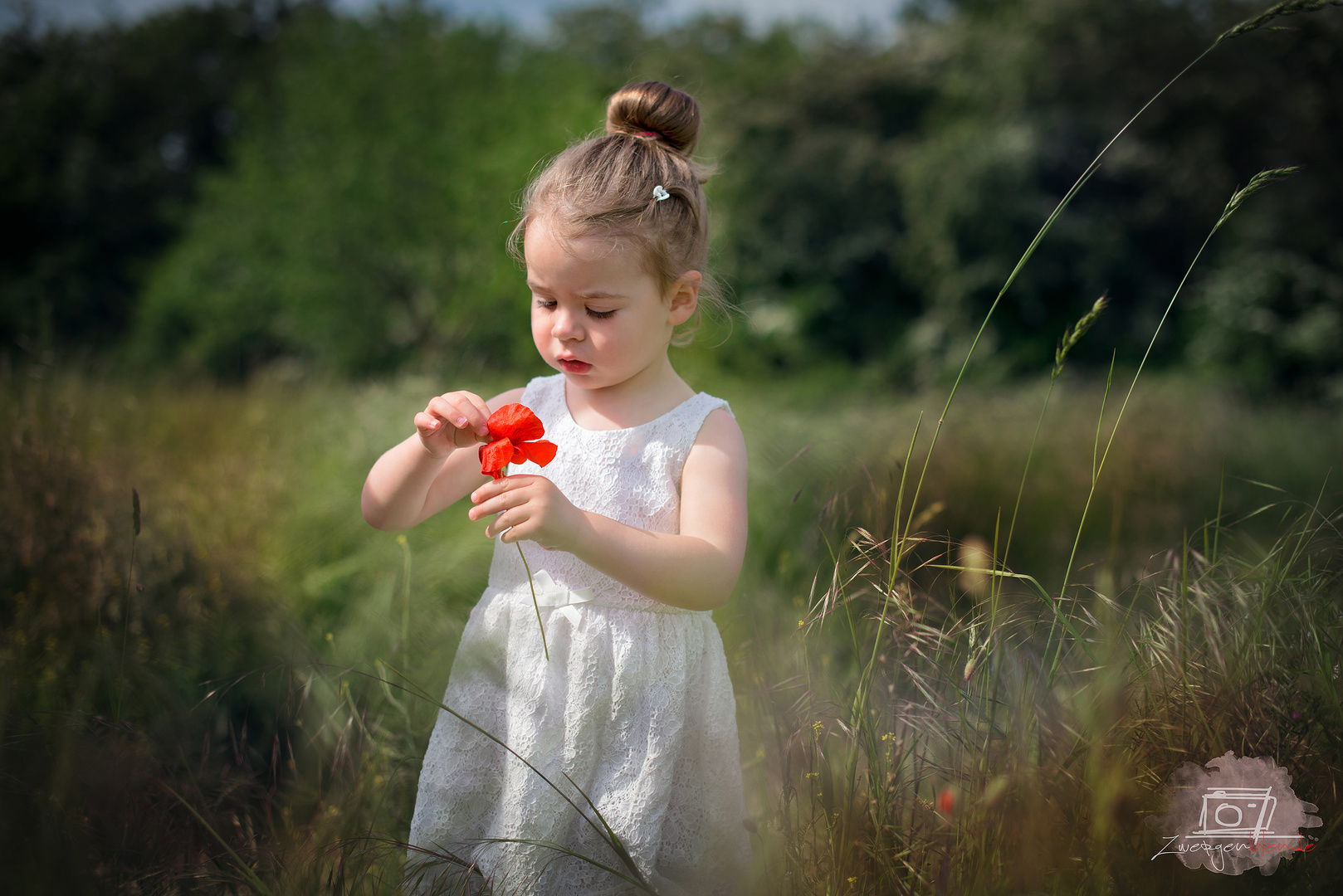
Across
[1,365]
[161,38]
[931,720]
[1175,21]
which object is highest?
[161,38]

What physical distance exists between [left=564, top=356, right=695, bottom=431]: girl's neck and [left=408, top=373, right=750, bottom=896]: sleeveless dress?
0.03 m

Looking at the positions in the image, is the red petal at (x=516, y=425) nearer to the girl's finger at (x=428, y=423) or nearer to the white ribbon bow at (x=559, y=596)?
the girl's finger at (x=428, y=423)

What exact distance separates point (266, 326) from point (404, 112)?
6.08m

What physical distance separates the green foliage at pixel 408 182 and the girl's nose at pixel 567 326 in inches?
261

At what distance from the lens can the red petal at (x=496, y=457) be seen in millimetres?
1182

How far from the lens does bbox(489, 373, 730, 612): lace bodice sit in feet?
4.69

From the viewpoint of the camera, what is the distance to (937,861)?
128 centimetres

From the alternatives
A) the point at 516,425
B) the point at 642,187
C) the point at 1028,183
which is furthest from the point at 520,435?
the point at 1028,183

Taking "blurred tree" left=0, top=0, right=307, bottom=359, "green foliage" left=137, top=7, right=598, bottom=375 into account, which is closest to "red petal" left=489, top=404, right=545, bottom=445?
"green foliage" left=137, top=7, right=598, bottom=375

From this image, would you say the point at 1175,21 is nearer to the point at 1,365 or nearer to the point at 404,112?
the point at 404,112

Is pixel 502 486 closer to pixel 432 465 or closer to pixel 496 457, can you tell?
pixel 496 457

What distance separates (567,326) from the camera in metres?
1.35

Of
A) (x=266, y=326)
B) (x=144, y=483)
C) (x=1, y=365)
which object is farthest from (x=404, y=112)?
(x=144, y=483)

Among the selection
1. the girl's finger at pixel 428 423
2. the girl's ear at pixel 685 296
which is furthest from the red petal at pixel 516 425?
the girl's ear at pixel 685 296
